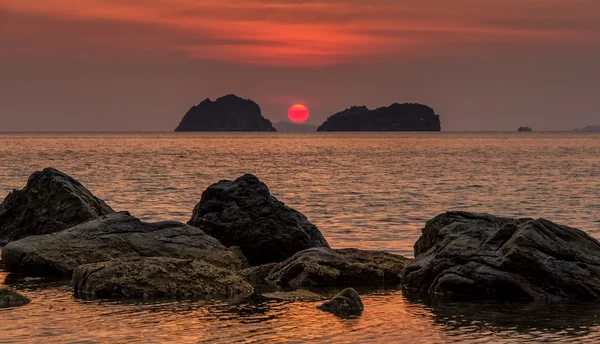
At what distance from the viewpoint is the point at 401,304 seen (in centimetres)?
1995

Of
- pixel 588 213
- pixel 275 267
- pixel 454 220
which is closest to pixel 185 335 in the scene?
pixel 275 267

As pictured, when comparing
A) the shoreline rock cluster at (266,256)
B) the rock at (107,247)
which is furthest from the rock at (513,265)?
the rock at (107,247)

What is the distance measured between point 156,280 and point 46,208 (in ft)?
33.3

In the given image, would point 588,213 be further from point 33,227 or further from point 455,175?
point 455,175

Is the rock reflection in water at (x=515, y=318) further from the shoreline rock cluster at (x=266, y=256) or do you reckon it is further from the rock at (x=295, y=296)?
the rock at (x=295, y=296)

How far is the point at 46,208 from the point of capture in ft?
96.5

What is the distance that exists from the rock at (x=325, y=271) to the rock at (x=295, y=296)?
131 centimetres

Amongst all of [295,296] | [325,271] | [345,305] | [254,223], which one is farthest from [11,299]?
[254,223]

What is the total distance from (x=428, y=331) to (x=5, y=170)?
7842cm

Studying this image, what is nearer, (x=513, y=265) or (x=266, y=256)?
(x=513, y=265)

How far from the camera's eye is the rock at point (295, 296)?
20391 millimetres

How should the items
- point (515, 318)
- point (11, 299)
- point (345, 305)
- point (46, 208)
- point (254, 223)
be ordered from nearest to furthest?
point (515, 318) → point (345, 305) → point (11, 299) → point (254, 223) → point (46, 208)

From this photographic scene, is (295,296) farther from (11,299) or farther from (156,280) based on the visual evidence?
(11,299)

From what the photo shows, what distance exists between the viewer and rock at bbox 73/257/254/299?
A: 66.8 feet
